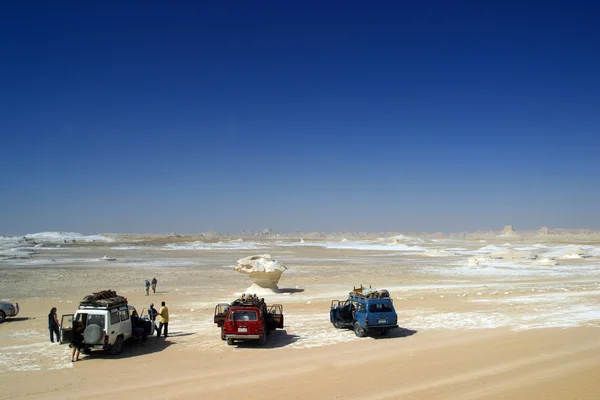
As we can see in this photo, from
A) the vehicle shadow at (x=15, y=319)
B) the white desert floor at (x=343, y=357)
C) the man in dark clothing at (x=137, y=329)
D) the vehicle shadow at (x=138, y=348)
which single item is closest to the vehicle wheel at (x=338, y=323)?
the white desert floor at (x=343, y=357)

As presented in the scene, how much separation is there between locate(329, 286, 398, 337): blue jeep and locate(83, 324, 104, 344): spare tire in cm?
878

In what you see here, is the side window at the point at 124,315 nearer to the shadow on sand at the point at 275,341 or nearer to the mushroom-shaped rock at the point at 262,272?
the shadow on sand at the point at 275,341

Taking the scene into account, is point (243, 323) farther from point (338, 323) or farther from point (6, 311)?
point (6, 311)

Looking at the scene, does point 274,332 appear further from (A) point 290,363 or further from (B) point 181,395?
(B) point 181,395

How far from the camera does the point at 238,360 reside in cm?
1370

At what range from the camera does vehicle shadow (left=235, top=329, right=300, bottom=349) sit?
15.7 metres

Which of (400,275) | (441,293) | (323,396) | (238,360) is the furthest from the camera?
(400,275)

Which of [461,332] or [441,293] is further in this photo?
[441,293]

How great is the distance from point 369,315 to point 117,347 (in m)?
Answer: 8.55

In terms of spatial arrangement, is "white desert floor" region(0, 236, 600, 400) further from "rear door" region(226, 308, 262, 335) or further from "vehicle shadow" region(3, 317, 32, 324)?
"rear door" region(226, 308, 262, 335)

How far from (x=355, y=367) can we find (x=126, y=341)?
8503 millimetres

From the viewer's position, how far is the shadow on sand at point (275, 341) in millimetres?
15719

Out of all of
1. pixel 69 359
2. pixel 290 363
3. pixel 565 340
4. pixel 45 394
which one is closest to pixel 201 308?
pixel 69 359

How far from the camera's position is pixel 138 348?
1577 centimetres
